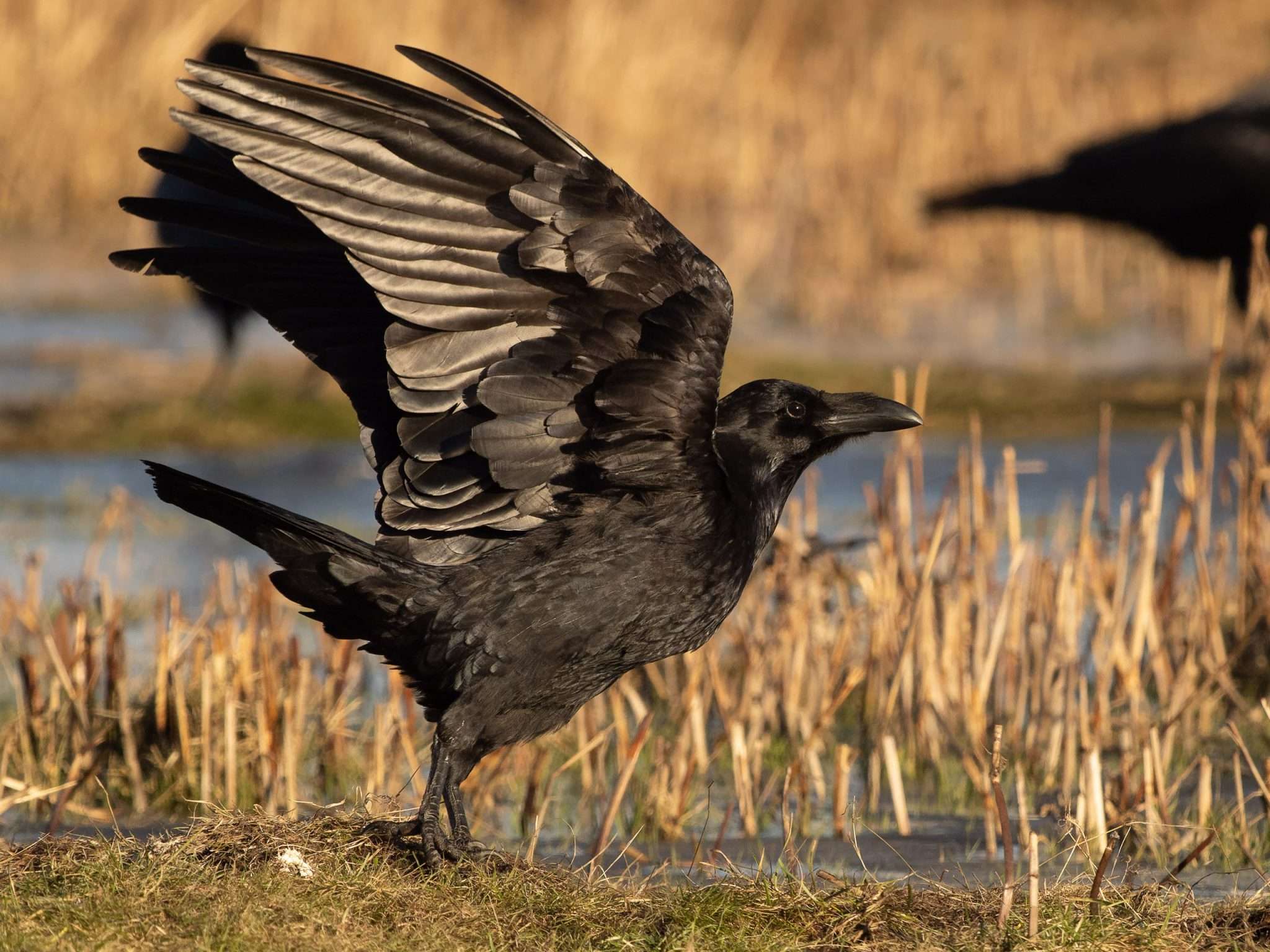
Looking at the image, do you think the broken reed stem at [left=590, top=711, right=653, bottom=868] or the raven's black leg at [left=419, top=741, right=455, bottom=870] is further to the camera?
the broken reed stem at [left=590, top=711, right=653, bottom=868]

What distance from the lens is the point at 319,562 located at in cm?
436

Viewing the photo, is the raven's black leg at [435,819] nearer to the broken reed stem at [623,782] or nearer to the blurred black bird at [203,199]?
the broken reed stem at [623,782]

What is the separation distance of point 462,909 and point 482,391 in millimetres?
1152

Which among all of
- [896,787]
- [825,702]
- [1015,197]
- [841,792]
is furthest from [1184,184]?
[841,792]

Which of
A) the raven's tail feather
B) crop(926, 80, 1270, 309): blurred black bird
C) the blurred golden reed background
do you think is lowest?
the raven's tail feather

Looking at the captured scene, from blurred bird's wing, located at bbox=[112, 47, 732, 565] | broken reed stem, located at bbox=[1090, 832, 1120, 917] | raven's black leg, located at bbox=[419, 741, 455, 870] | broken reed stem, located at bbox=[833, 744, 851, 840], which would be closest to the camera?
broken reed stem, located at bbox=[1090, 832, 1120, 917]

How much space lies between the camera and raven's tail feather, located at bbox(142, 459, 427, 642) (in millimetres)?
4277

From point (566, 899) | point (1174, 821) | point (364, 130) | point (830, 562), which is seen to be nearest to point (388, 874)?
point (566, 899)

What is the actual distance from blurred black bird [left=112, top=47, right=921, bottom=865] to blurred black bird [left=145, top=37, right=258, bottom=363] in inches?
1.9

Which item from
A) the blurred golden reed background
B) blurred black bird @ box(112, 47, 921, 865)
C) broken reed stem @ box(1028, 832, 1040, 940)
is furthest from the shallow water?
broken reed stem @ box(1028, 832, 1040, 940)

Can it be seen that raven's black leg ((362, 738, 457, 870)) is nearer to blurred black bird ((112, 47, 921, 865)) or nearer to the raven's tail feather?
A: blurred black bird ((112, 47, 921, 865))

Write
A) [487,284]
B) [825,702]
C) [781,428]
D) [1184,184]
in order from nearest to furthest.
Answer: [487,284] → [781,428] → [825,702] → [1184,184]

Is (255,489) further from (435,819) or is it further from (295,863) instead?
(295,863)

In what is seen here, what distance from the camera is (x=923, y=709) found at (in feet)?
19.9
